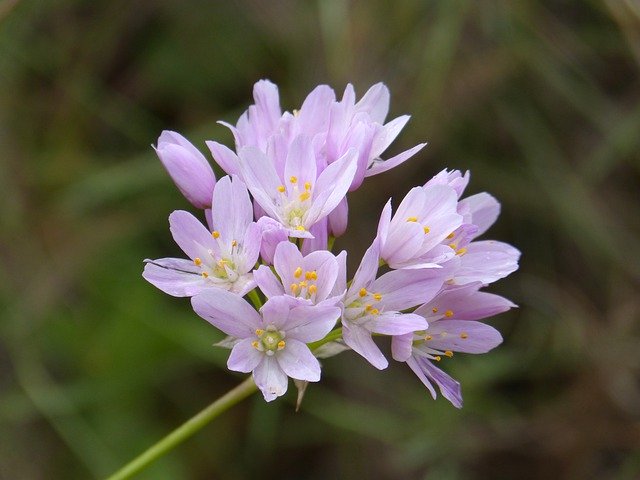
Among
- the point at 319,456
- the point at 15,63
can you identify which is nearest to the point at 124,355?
the point at 319,456

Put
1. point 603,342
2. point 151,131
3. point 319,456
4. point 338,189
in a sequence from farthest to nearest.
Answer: point 151,131 → point 319,456 → point 603,342 → point 338,189

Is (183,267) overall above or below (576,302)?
above

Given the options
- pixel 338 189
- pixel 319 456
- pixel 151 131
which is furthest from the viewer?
pixel 151 131

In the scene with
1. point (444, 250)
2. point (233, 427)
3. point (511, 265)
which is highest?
point (444, 250)

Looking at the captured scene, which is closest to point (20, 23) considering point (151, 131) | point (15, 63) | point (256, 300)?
point (15, 63)

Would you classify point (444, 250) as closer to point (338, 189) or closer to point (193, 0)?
point (338, 189)

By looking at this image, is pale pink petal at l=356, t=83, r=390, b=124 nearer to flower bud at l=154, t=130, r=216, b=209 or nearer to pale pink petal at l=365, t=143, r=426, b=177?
pale pink petal at l=365, t=143, r=426, b=177

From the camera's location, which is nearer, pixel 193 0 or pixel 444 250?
pixel 444 250

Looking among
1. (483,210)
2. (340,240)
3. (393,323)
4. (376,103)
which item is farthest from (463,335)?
(340,240)

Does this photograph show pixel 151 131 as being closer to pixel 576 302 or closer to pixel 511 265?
pixel 576 302
